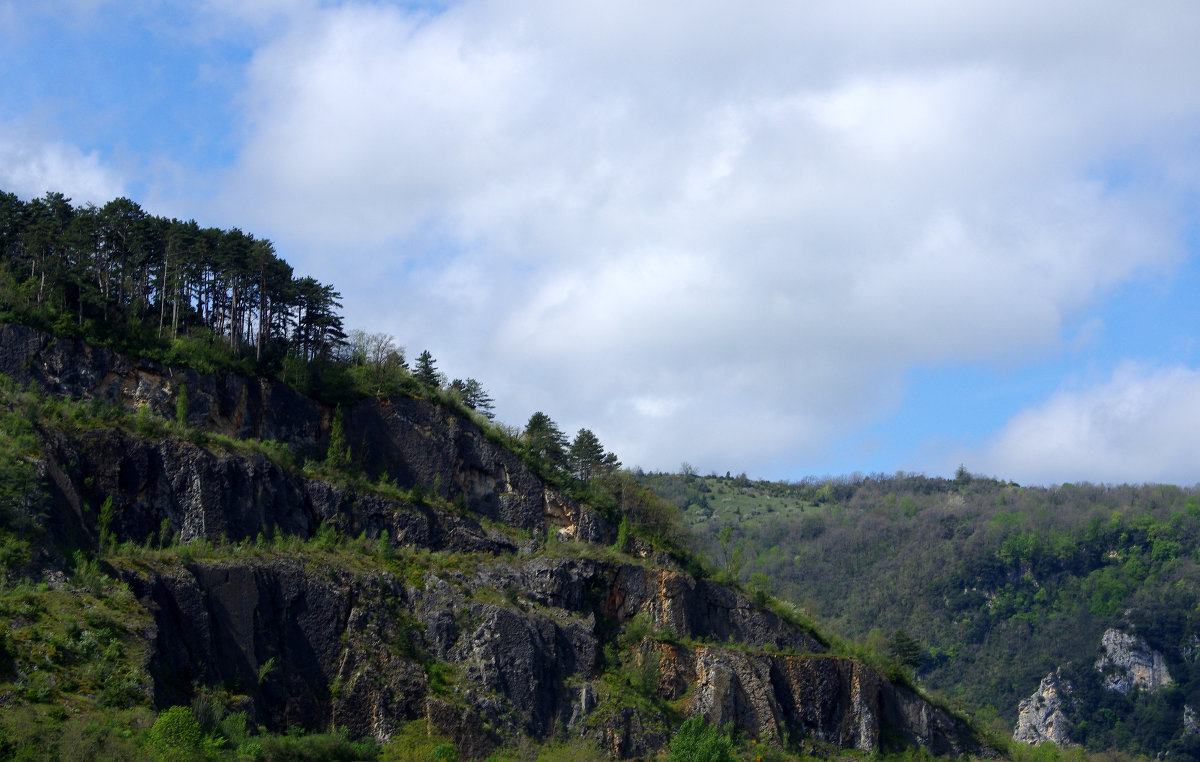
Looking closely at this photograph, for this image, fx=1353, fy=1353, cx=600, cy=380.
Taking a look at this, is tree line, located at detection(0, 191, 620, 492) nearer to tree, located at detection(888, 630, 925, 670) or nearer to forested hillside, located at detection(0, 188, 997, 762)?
forested hillside, located at detection(0, 188, 997, 762)

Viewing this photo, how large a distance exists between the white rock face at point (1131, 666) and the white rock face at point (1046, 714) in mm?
5818

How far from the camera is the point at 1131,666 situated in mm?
165625

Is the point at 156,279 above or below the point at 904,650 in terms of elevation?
above

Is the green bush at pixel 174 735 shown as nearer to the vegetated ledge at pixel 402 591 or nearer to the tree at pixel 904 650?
the vegetated ledge at pixel 402 591

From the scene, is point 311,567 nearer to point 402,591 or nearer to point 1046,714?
point 402,591

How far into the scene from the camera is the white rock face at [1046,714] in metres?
158

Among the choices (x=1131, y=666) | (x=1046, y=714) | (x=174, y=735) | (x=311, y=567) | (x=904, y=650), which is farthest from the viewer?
(x=1131, y=666)

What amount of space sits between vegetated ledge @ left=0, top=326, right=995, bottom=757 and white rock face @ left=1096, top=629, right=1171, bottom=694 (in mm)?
80055

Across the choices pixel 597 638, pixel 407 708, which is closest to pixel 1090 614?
pixel 597 638

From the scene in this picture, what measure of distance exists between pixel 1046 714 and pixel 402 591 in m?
108

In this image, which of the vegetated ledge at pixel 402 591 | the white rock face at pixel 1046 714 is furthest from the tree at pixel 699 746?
the white rock face at pixel 1046 714

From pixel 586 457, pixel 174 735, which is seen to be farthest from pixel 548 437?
Answer: pixel 174 735

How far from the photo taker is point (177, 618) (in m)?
68.6

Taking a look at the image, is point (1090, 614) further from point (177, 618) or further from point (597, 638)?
point (177, 618)
